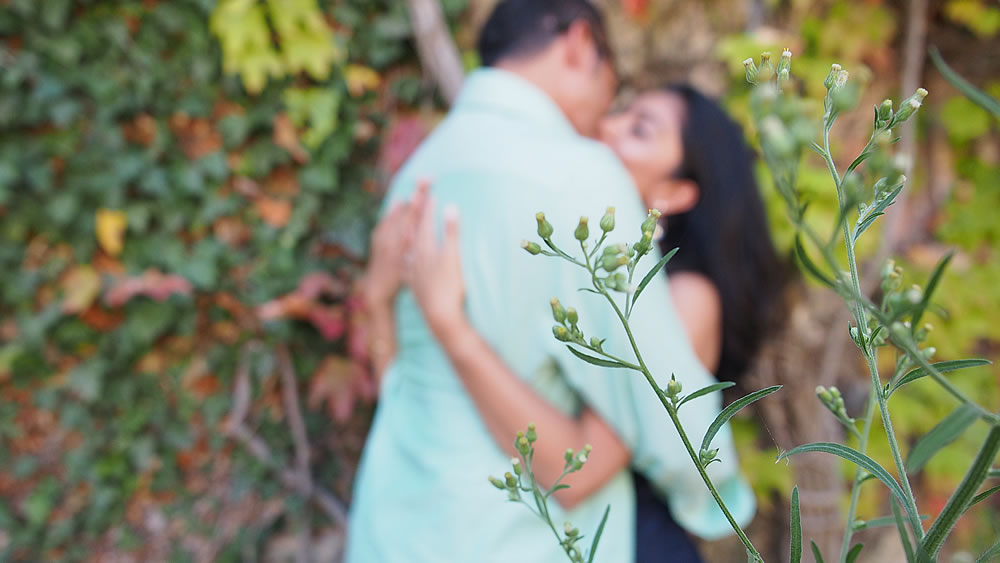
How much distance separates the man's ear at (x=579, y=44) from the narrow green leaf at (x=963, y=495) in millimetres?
1071

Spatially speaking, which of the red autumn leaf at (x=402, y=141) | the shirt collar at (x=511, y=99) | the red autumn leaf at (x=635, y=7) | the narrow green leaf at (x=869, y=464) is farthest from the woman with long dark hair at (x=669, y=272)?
the narrow green leaf at (x=869, y=464)

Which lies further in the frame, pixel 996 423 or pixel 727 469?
pixel 727 469

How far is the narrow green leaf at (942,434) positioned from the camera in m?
0.23

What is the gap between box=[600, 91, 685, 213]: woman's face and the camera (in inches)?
57.3

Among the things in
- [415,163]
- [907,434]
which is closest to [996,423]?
[415,163]

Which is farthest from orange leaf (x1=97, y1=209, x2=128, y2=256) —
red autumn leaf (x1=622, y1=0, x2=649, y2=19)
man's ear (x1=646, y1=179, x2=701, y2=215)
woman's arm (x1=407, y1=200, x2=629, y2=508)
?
red autumn leaf (x1=622, y1=0, x2=649, y2=19)

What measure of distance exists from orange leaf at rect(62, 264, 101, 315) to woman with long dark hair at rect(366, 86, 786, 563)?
0.85 m

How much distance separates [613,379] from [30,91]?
1.64 meters

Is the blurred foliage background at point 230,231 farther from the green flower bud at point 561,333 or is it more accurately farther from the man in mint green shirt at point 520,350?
the green flower bud at point 561,333

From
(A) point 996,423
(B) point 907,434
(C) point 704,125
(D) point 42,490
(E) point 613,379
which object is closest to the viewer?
(A) point 996,423

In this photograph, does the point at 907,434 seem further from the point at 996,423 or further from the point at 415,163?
the point at 996,423

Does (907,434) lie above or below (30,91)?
below

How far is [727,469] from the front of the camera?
44.0 inches

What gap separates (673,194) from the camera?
1.51 metres
